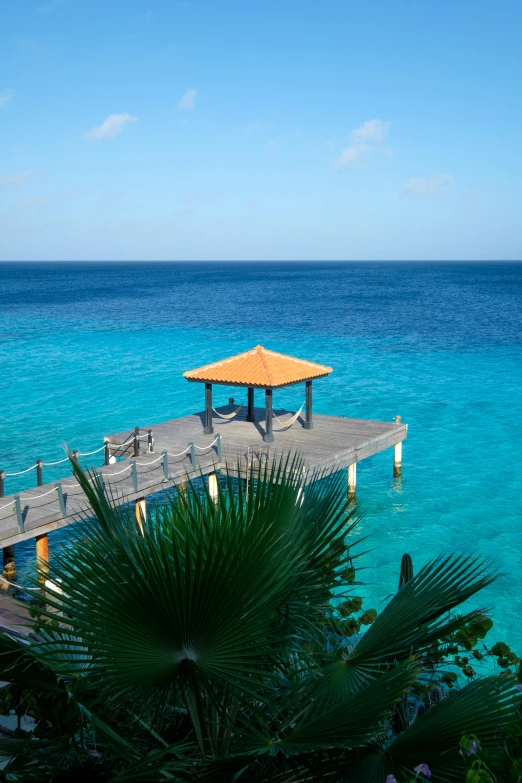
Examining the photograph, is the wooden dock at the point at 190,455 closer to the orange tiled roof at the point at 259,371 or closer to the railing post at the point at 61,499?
the railing post at the point at 61,499

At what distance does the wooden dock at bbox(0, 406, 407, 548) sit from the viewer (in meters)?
13.9

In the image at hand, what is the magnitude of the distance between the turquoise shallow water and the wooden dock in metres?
1.93

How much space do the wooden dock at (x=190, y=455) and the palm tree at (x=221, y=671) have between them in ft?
26.6

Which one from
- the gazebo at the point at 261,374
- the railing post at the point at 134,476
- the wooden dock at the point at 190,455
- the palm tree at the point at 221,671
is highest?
the palm tree at the point at 221,671

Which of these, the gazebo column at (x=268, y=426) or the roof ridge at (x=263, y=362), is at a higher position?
the roof ridge at (x=263, y=362)

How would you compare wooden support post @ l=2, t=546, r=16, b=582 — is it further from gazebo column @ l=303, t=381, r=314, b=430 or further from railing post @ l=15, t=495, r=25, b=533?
gazebo column @ l=303, t=381, r=314, b=430

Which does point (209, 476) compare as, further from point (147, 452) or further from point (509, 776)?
point (509, 776)

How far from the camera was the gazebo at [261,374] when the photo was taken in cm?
1922

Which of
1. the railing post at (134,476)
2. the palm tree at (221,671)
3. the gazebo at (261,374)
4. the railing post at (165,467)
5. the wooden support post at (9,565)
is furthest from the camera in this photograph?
the gazebo at (261,374)

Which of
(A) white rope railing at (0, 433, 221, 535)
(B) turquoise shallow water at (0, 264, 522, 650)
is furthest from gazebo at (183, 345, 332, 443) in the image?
(B) turquoise shallow water at (0, 264, 522, 650)

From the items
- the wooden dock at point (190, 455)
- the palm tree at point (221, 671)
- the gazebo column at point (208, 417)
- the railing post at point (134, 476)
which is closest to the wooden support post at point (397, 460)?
the wooden dock at point (190, 455)

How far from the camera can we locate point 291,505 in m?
4.30

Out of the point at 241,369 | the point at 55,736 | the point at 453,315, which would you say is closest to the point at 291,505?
the point at 55,736

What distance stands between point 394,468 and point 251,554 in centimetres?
1985
